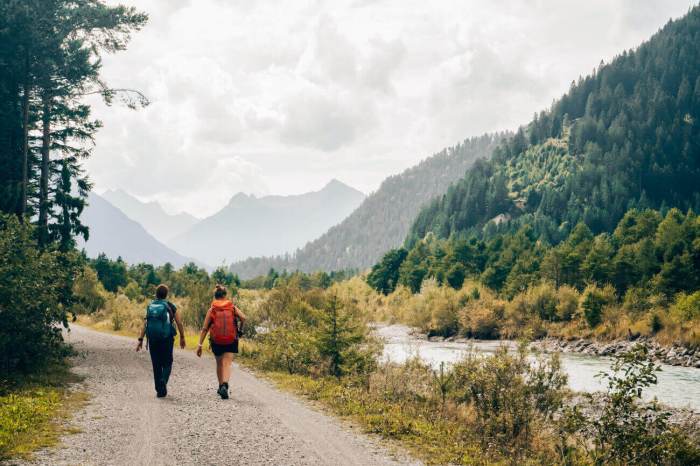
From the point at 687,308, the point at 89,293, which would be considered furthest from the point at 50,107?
the point at 687,308

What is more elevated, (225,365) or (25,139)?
(25,139)

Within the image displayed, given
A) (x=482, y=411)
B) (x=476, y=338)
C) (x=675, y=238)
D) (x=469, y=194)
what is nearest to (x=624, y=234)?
(x=675, y=238)

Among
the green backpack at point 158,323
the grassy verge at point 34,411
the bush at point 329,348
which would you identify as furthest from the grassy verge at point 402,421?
the grassy verge at point 34,411

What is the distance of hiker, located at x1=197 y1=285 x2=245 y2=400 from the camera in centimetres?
1359

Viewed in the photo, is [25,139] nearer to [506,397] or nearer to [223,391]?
[223,391]

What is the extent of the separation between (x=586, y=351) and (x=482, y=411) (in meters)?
43.2

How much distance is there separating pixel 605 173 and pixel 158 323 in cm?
16396

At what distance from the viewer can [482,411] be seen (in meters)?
13.7

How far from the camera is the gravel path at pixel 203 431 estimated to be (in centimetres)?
899

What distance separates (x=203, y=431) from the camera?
10539 millimetres

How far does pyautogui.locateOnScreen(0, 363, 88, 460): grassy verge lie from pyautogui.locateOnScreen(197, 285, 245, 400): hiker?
3097 mm

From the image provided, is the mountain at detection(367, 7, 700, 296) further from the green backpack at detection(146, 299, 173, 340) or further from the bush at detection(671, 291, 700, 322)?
the green backpack at detection(146, 299, 173, 340)

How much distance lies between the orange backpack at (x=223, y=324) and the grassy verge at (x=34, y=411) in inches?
129

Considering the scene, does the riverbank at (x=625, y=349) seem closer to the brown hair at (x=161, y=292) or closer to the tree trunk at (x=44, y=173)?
the tree trunk at (x=44, y=173)
